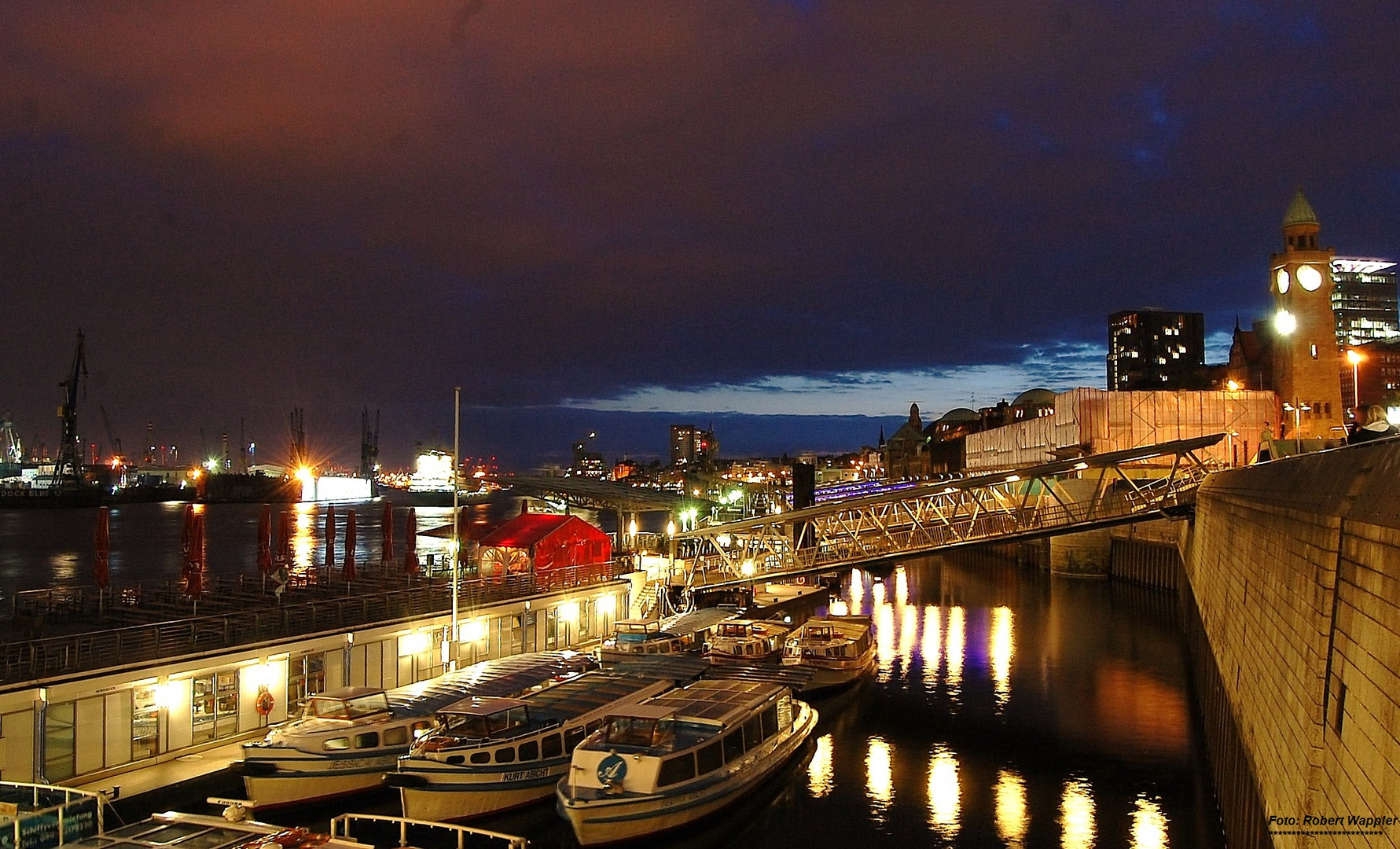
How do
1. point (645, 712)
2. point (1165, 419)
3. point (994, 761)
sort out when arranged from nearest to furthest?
point (645, 712), point (994, 761), point (1165, 419)

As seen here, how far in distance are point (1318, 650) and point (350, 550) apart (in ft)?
151

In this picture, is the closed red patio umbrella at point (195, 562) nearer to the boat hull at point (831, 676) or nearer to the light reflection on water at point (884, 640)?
the boat hull at point (831, 676)

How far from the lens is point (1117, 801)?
33.0 metres

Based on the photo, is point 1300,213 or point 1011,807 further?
point 1300,213

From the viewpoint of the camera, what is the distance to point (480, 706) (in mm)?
30594

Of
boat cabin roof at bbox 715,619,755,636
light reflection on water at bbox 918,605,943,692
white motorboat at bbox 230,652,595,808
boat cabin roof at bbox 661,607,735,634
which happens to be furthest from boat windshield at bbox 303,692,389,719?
light reflection on water at bbox 918,605,943,692

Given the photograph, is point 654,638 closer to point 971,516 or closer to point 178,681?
point 971,516

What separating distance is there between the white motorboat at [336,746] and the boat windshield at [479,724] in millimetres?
1781

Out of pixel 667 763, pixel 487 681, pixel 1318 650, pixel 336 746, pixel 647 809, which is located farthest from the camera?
pixel 487 681

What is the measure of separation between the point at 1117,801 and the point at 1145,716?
12098mm

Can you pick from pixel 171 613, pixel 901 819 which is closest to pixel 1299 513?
pixel 901 819

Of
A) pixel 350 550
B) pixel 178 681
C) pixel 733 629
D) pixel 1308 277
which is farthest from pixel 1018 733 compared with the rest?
pixel 1308 277

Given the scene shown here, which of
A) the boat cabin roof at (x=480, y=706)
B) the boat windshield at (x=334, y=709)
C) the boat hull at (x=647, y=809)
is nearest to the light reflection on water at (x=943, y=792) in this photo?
the boat hull at (x=647, y=809)

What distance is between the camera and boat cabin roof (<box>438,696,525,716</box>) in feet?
98.3
